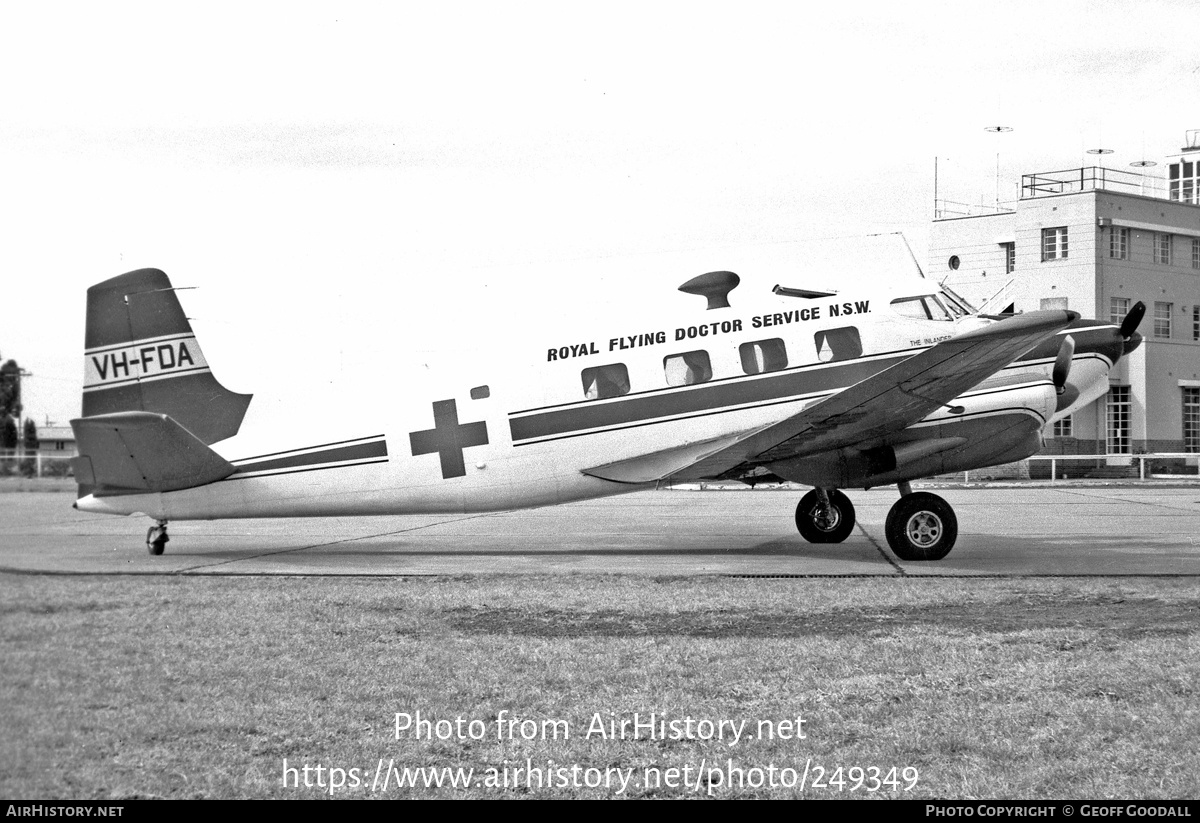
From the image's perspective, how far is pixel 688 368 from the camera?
15906 millimetres

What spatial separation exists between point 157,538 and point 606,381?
20.8 ft

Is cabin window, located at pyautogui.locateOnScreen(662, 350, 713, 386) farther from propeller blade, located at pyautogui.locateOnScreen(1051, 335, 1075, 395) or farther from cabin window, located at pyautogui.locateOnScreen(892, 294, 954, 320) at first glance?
propeller blade, located at pyautogui.locateOnScreen(1051, 335, 1075, 395)

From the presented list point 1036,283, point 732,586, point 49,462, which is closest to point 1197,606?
point 732,586

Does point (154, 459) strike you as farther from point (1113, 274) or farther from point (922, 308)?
point (1113, 274)

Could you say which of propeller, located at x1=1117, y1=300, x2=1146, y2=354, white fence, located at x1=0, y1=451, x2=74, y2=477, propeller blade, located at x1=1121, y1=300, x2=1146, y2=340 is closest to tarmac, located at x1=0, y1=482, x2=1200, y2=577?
white fence, located at x1=0, y1=451, x2=74, y2=477

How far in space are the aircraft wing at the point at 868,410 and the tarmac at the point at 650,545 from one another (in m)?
1.26

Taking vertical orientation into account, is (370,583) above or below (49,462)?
below

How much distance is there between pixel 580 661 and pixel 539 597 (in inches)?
134

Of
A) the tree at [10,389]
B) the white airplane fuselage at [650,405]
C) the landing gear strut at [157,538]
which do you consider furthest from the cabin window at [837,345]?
the tree at [10,389]

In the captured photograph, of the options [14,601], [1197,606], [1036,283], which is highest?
[1036,283]

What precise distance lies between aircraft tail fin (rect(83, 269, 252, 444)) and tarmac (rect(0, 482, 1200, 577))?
1705 mm

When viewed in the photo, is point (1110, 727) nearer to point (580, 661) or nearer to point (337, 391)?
point (580, 661)

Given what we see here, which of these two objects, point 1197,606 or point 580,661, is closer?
point 580,661

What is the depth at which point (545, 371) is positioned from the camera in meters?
16.0
